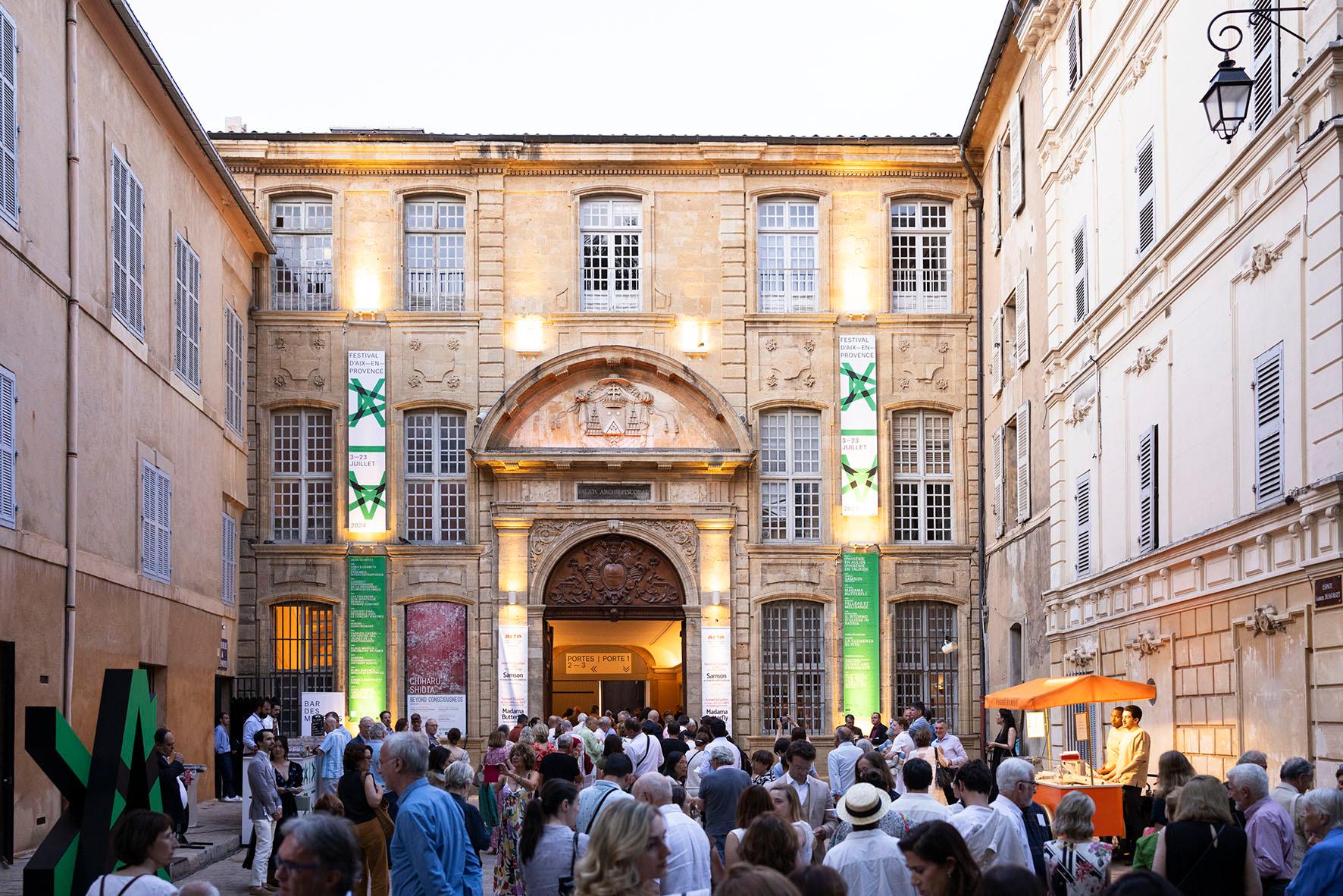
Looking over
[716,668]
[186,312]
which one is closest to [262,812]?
[186,312]

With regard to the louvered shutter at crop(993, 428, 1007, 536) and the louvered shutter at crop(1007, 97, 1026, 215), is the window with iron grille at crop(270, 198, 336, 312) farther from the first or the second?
the louvered shutter at crop(1007, 97, 1026, 215)

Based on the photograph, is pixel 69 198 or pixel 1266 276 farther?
pixel 69 198

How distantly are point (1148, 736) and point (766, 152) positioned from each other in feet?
51.0

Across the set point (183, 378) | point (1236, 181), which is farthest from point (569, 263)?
point (1236, 181)

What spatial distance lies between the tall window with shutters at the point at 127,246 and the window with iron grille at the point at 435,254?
8.29m

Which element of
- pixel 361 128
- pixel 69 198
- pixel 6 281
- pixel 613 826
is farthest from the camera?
pixel 361 128

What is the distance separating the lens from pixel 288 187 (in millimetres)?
30719

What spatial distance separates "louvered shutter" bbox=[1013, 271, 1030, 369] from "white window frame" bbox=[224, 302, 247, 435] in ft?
42.0

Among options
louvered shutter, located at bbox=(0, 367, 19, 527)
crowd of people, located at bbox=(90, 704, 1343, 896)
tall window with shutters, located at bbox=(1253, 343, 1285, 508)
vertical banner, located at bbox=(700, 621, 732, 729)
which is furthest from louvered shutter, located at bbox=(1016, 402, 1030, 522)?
louvered shutter, located at bbox=(0, 367, 19, 527)

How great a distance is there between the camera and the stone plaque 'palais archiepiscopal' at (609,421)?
1180 inches

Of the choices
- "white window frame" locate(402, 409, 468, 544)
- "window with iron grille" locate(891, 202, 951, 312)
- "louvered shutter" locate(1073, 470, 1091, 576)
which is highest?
"window with iron grille" locate(891, 202, 951, 312)

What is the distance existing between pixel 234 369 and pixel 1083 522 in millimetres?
14505

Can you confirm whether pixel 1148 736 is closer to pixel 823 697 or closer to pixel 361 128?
pixel 823 697

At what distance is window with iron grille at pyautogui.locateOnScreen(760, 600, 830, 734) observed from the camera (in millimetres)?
30266
